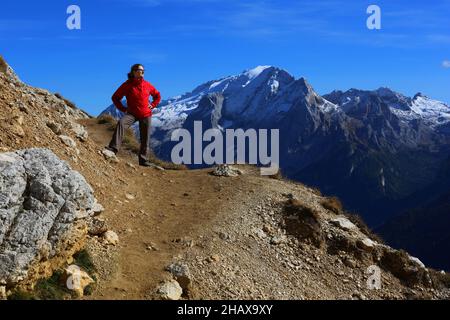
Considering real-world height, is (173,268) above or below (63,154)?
below

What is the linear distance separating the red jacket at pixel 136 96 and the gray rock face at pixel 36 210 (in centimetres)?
815

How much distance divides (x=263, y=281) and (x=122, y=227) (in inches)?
163

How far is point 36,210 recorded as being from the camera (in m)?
10.5

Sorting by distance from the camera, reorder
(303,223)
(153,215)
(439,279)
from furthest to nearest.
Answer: (439,279)
(303,223)
(153,215)

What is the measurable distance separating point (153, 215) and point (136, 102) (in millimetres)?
5194

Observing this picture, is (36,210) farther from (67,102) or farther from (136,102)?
(67,102)

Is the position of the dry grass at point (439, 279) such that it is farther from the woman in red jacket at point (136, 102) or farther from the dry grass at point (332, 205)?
the woman in red jacket at point (136, 102)

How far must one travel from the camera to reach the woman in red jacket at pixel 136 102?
19359 millimetres

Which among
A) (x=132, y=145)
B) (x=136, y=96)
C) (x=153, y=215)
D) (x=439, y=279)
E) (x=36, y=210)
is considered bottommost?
(x=439, y=279)

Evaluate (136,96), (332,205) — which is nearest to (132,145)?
(136,96)

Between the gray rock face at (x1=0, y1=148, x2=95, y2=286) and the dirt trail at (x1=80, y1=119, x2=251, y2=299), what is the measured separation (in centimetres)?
147

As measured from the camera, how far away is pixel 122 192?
57.2 feet
